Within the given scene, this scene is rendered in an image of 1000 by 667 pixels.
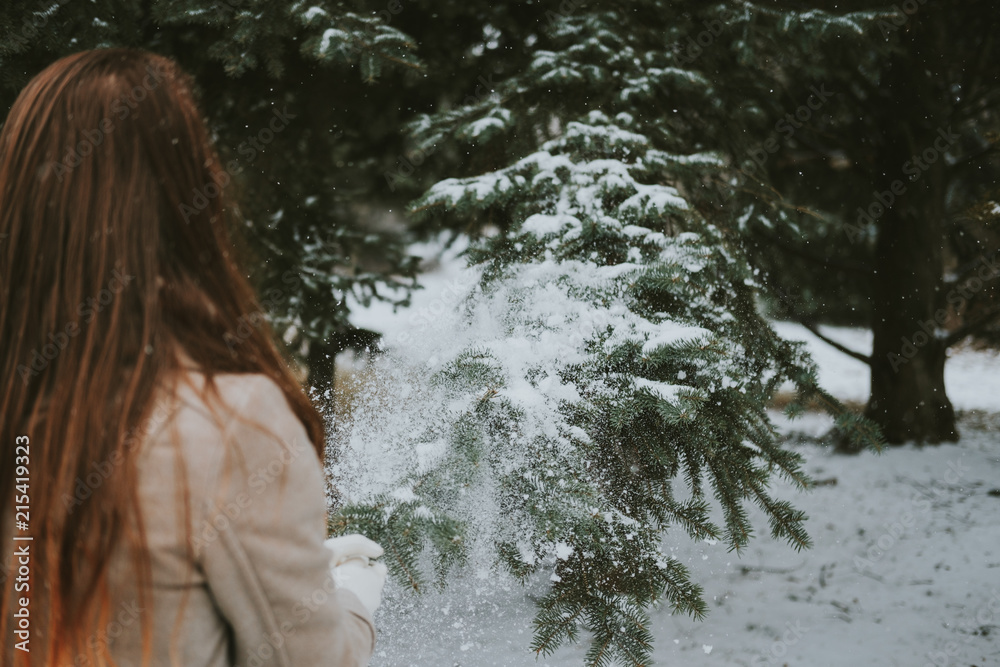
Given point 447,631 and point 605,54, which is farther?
point 447,631

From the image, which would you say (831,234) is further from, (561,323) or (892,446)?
(561,323)

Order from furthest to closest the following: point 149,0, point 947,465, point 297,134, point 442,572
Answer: point 947,465 < point 297,134 < point 149,0 < point 442,572

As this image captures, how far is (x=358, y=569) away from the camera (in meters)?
1.24

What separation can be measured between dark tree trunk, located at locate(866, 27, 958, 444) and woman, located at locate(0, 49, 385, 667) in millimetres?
6699

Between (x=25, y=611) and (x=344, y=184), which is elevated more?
(x=344, y=184)

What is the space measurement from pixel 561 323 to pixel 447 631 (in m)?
2.11

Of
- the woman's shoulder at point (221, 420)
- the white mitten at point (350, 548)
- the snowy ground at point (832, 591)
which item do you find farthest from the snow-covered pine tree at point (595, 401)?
the woman's shoulder at point (221, 420)

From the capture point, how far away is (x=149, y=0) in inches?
129

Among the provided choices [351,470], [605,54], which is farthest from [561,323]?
[605,54]

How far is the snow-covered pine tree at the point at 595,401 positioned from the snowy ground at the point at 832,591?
37cm

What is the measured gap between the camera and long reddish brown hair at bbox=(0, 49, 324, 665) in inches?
33.0

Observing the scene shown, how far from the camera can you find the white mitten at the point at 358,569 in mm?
1191

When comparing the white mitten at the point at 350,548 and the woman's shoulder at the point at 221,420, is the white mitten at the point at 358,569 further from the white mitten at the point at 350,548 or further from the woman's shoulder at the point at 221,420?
the woman's shoulder at the point at 221,420

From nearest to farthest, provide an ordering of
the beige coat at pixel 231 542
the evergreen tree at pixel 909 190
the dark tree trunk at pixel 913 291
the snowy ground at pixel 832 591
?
1. the beige coat at pixel 231 542
2. the snowy ground at pixel 832 591
3. the evergreen tree at pixel 909 190
4. the dark tree trunk at pixel 913 291
